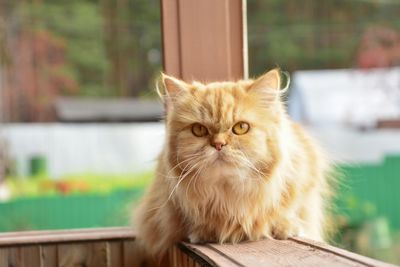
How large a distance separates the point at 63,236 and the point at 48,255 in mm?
83

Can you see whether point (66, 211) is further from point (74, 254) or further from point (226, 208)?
point (226, 208)

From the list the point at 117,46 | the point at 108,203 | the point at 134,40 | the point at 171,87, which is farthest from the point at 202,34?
the point at 134,40

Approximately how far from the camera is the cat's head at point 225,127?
198cm

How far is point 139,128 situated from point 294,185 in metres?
7.28

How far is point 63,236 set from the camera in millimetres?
2443

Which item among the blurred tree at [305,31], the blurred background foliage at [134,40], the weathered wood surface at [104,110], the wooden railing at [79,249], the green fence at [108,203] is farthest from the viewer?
the blurred tree at [305,31]

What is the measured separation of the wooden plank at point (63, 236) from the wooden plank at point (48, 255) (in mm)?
23

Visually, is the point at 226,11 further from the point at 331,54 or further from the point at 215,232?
the point at 331,54

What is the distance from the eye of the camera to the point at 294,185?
2.16m

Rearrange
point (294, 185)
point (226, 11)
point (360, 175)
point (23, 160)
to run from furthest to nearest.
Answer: point (23, 160), point (360, 175), point (226, 11), point (294, 185)

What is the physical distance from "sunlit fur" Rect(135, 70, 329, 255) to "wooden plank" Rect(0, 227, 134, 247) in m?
0.30

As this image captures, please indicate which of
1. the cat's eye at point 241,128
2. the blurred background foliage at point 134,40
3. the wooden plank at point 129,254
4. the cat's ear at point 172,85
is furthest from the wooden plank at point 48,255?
the blurred background foliage at point 134,40

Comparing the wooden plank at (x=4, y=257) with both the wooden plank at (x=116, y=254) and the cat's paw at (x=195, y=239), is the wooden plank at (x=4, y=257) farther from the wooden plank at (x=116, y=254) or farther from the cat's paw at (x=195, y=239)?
the cat's paw at (x=195, y=239)

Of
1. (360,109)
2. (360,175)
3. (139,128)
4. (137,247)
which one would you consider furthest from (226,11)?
(360,109)
